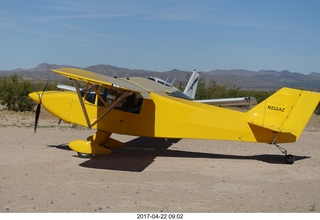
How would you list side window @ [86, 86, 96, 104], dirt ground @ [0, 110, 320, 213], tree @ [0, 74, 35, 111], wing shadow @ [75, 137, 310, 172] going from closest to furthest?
dirt ground @ [0, 110, 320, 213], wing shadow @ [75, 137, 310, 172], side window @ [86, 86, 96, 104], tree @ [0, 74, 35, 111]

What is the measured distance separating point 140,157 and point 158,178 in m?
2.53

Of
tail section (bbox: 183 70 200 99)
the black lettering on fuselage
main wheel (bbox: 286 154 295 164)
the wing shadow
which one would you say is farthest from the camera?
tail section (bbox: 183 70 200 99)

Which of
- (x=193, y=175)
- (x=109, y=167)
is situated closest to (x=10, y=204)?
(x=109, y=167)

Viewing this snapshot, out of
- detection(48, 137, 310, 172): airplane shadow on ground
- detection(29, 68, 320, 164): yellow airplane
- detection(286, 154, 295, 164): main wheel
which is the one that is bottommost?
detection(48, 137, 310, 172): airplane shadow on ground

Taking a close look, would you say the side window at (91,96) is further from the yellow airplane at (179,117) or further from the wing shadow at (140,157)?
the wing shadow at (140,157)

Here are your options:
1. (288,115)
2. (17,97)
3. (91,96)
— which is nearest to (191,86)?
(17,97)

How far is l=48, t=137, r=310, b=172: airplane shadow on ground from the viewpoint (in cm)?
1011

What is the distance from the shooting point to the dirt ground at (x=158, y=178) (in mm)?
6820

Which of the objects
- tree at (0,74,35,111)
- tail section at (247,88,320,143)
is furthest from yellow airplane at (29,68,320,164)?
tree at (0,74,35,111)

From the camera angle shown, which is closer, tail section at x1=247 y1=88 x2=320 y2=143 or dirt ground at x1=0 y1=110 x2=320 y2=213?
dirt ground at x1=0 y1=110 x2=320 y2=213

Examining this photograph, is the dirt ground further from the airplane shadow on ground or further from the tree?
the tree

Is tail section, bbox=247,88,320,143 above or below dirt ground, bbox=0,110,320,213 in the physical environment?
above

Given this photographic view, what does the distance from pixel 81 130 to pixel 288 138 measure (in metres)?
8.88

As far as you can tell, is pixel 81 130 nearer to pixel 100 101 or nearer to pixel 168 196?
pixel 100 101
